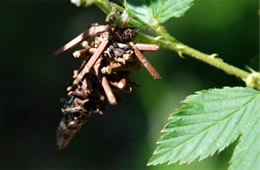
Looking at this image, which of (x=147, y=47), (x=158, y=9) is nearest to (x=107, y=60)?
(x=147, y=47)

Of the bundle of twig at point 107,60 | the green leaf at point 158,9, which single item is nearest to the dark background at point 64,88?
the green leaf at point 158,9

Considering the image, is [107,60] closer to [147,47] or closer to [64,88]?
[147,47]

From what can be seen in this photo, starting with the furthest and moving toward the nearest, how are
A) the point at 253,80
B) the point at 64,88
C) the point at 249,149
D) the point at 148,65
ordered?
the point at 64,88 → the point at 253,80 → the point at 249,149 → the point at 148,65

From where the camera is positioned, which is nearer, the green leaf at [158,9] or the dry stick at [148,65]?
the dry stick at [148,65]

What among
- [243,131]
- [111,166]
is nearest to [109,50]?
[243,131]

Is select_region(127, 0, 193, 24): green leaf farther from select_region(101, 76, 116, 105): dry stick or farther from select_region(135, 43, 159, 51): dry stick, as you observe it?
select_region(101, 76, 116, 105): dry stick

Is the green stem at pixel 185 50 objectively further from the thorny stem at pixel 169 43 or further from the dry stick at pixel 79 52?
the dry stick at pixel 79 52
